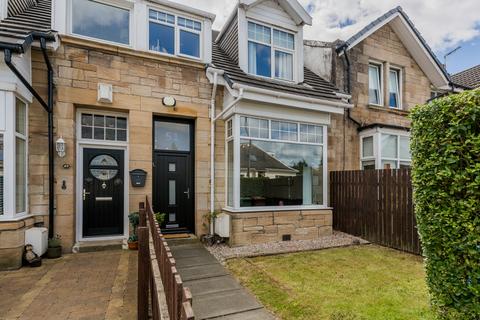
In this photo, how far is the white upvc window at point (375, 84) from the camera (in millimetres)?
10070

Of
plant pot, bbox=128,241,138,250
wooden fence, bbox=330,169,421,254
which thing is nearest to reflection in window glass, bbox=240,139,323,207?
wooden fence, bbox=330,169,421,254

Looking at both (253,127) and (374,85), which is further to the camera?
(374,85)

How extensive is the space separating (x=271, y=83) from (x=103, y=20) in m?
4.65

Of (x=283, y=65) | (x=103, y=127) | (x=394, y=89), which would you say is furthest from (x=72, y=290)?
(x=394, y=89)

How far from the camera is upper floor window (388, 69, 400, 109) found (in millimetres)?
10445

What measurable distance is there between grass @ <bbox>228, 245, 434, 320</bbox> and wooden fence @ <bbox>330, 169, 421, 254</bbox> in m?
0.54

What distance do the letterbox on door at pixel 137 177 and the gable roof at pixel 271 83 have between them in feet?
10.3

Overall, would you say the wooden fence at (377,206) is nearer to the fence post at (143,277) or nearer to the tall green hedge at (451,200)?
the tall green hedge at (451,200)

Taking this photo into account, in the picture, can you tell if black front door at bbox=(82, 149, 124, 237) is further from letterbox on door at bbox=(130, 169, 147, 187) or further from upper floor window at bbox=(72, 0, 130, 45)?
upper floor window at bbox=(72, 0, 130, 45)

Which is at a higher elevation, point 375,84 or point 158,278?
point 375,84

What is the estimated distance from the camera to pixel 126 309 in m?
3.42

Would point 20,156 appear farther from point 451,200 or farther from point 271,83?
point 451,200

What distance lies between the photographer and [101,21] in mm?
6410

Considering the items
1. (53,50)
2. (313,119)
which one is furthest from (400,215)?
(53,50)
